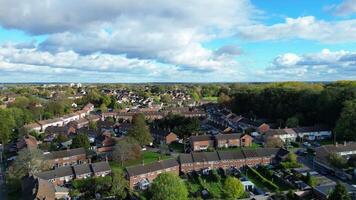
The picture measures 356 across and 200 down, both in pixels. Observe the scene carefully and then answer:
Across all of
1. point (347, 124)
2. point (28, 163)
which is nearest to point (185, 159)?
point (28, 163)

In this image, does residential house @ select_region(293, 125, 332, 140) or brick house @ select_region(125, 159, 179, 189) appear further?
residential house @ select_region(293, 125, 332, 140)

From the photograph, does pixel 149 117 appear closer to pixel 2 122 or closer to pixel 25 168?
pixel 2 122

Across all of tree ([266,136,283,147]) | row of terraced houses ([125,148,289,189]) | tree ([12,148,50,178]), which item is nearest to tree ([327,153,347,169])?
row of terraced houses ([125,148,289,189])

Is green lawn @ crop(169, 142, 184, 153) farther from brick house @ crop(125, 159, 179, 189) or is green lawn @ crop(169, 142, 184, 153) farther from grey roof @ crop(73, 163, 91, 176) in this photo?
grey roof @ crop(73, 163, 91, 176)

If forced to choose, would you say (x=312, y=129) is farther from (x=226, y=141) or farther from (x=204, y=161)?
(x=204, y=161)

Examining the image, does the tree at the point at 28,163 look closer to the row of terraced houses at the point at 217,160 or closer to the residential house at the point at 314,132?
the row of terraced houses at the point at 217,160

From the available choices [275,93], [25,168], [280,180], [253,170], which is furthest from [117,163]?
[275,93]

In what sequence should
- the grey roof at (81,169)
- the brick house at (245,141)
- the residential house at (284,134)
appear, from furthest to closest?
the residential house at (284,134) → the brick house at (245,141) → the grey roof at (81,169)

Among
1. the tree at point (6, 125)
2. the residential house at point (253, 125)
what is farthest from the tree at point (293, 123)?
the tree at point (6, 125)
